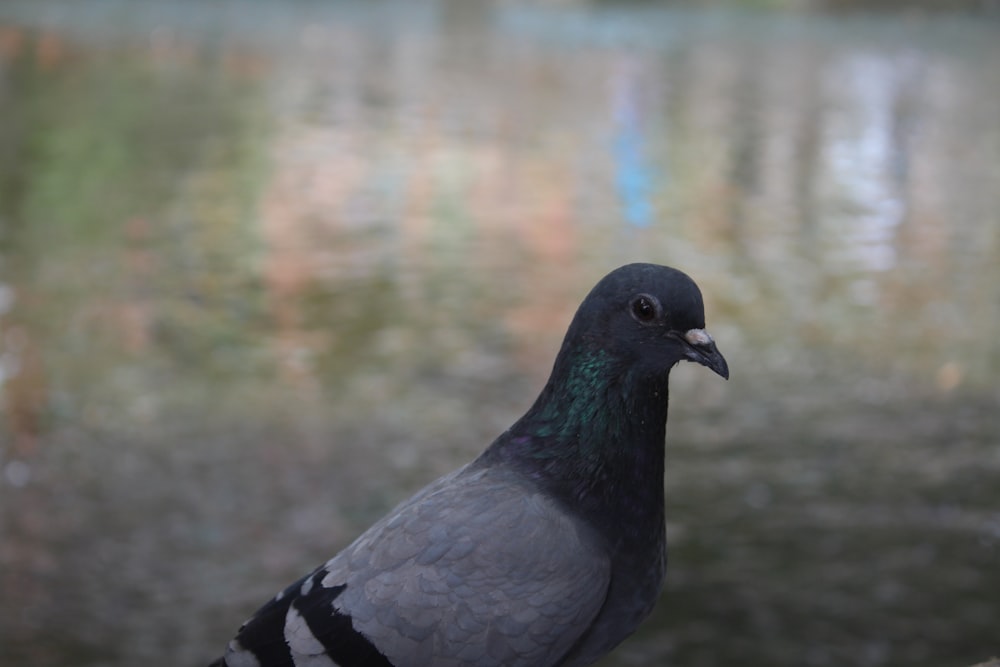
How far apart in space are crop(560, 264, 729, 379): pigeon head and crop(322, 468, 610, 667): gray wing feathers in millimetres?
312

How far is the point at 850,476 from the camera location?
5.23 metres

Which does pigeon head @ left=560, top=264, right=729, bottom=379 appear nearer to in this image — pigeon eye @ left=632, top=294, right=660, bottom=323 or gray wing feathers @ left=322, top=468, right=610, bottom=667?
pigeon eye @ left=632, top=294, right=660, bottom=323

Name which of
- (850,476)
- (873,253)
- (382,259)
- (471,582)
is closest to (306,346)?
(382,259)

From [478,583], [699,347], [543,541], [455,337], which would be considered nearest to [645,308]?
[699,347]

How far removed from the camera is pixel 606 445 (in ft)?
8.26

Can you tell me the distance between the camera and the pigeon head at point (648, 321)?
2469mm

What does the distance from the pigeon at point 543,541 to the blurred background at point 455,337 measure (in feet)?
5.60

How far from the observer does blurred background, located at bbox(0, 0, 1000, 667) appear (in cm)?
445

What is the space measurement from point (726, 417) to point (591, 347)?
10.9ft

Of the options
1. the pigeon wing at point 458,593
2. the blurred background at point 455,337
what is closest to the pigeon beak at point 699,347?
the pigeon wing at point 458,593

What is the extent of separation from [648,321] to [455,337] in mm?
4172

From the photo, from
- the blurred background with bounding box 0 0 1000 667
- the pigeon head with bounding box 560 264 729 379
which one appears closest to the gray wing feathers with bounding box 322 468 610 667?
the pigeon head with bounding box 560 264 729 379

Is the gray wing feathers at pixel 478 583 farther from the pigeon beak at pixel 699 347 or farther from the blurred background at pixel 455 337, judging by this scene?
the blurred background at pixel 455 337

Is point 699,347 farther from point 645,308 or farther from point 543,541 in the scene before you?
point 543,541
